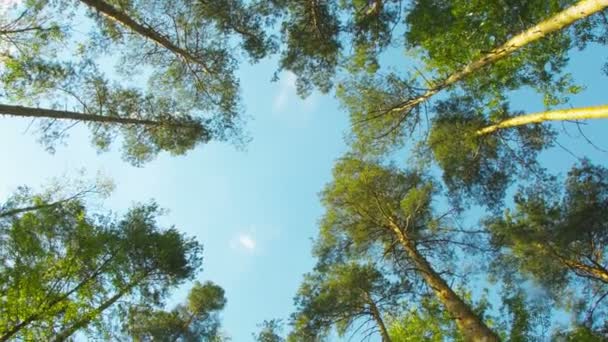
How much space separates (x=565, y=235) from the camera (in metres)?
11.9

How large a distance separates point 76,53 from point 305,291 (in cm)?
887

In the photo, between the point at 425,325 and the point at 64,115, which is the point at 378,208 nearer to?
the point at 425,325

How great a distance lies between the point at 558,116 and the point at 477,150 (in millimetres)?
3436

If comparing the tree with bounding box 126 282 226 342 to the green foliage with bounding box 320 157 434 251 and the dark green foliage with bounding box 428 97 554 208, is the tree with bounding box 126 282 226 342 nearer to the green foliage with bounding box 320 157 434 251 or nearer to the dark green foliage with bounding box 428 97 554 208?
the green foliage with bounding box 320 157 434 251

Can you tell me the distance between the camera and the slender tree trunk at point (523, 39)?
23.3 feet

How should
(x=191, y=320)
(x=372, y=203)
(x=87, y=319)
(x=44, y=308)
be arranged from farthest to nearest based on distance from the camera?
(x=191, y=320)
(x=372, y=203)
(x=87, y=319)
(x=44, y=308)

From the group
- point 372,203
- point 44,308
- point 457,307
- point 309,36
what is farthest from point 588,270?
point 44,308

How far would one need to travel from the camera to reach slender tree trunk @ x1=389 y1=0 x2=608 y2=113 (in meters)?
7.12

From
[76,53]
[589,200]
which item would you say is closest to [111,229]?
[76,53]

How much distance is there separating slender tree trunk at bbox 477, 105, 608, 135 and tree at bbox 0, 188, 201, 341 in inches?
335

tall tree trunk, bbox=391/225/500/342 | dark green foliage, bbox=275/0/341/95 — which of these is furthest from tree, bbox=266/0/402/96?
tall tree trunk, bbox=391/225/500/342

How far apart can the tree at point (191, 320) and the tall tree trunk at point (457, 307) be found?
747 cm

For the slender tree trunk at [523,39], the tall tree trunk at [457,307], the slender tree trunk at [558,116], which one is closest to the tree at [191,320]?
the tall tree trunk at [457,307]

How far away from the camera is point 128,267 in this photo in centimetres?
1150
